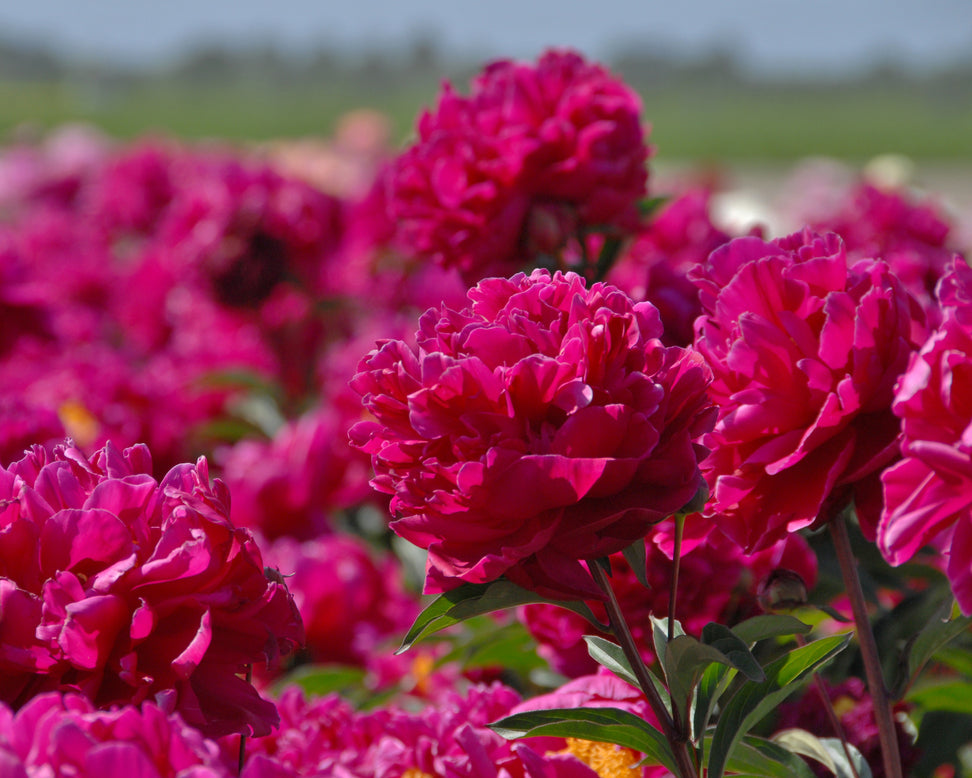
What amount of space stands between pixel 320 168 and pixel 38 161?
6.24 feet

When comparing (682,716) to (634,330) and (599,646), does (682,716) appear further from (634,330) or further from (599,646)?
(634,330)

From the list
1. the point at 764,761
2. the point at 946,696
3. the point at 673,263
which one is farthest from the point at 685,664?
the point at 673,263

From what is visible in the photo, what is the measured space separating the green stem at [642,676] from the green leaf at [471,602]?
0.5 inches

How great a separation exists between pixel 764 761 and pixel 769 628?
0.11 meters

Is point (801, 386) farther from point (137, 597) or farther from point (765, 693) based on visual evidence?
point (137, 597)

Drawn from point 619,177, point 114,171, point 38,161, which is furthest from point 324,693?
point 38,161

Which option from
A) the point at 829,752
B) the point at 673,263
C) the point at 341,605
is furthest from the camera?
the point at 673,263

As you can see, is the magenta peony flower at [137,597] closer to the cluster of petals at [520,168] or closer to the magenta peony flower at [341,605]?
the cluster of petals at [520,168]

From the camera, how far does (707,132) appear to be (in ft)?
86.6

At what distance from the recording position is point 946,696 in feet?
3.17

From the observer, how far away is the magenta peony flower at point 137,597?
582 mm

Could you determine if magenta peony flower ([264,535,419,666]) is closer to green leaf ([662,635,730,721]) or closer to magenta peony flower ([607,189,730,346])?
magenta peony flower ([607,189,730,346])

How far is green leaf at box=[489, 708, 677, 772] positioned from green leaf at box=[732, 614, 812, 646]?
0.26ft

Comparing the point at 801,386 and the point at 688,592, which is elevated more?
the point at 801,386
